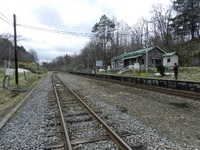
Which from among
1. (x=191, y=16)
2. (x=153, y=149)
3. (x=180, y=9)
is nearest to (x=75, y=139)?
(x=153, y=149)

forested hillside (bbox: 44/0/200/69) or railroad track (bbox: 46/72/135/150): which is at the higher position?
forested hillside (bbox: 44/0/200/69)

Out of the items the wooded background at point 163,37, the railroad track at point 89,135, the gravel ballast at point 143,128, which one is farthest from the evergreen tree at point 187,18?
the railroad track at point 89,135

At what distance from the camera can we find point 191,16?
149 ft

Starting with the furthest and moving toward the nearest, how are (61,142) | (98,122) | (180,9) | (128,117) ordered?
(180,9) < (128,117) < (98,122) < (61,142)

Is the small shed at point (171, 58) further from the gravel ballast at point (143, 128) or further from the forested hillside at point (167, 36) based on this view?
the gravel ballast at point (143, 128)

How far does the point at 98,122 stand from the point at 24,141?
2.33m

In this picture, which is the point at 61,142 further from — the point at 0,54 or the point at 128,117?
the point at 0,54

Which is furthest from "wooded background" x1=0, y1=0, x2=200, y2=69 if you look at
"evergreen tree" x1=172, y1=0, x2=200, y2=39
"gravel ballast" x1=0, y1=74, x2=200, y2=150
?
"gravel ballast" x1=0, y1=74, x2=200, y2=150

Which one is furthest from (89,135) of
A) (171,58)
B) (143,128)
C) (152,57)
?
(152,57)

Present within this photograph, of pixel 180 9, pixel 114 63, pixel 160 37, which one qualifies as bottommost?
pixel 114 63

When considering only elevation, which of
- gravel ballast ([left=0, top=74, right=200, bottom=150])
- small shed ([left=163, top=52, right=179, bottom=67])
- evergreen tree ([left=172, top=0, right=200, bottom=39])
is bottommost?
gravel ballast ([left=0, top=74, right=200, bottom=150])

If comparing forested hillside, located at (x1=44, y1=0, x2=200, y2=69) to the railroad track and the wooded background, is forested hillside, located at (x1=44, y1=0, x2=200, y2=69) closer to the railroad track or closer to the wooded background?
the wooded background

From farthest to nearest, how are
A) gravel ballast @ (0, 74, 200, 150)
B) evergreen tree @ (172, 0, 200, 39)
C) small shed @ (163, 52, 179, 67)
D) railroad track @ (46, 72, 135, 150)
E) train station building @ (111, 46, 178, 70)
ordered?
evergreen tree @ (172, 0, 200, 39), train station building @ (111, 46, 178, 70), small shed @ (163, 52, 179, 67), gravel ballast @ (0, 74, 200, 150), railroad track @ (46, 72, 135, 150)

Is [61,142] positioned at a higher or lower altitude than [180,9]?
lower
